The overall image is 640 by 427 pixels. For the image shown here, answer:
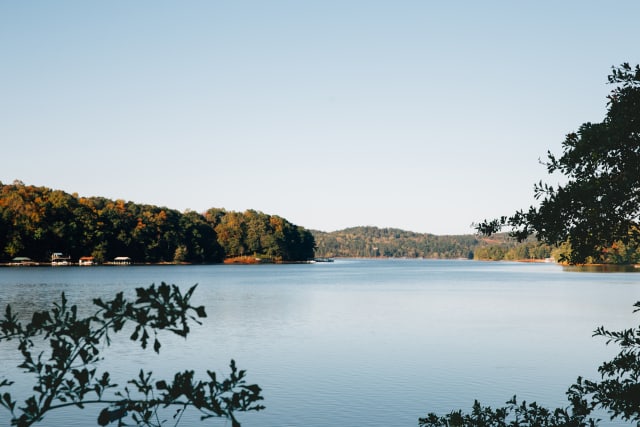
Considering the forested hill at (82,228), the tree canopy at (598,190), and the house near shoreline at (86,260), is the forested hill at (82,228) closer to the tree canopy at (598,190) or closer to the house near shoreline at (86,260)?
the house near shoreline at (86,260)

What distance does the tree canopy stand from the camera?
32.0ft

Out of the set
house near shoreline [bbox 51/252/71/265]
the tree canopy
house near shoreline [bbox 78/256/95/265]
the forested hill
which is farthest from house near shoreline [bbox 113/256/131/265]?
the tree canopy

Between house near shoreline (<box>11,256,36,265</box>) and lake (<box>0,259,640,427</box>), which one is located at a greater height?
house near shoreline (<box>11,256,36,265</box>)

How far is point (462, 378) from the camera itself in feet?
82.3

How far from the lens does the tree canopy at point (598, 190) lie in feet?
32.0

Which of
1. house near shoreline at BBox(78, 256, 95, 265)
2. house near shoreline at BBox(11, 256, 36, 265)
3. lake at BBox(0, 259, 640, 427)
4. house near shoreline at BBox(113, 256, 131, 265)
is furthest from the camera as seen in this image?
house near shoreline at BBox(113, 256, 131, 265)

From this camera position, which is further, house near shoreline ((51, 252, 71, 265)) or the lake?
house near shoreline ((51, 252, 71, 265))

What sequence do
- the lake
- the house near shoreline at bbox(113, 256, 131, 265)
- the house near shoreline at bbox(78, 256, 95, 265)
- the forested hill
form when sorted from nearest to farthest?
the lake, the forested hill, the house near shoreline at bbox(78, 256, 95, 265), the house near shoreline at bbox(113, 256, 131, 265)

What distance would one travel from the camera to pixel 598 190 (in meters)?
9.80

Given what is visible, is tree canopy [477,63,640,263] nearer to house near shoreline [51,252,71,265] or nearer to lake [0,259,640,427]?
lake [0,259,640,427]

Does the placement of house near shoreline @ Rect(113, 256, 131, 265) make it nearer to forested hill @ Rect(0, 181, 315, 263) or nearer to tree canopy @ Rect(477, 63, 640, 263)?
forested hill @ Rect(0, 181, 315, 263)

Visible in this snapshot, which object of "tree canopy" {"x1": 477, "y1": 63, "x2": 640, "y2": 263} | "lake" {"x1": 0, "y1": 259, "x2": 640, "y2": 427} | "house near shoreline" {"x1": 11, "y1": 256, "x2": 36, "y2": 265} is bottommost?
"lake" {"x1": 0, "y1": 259, "x2": 640, "y2": 427}

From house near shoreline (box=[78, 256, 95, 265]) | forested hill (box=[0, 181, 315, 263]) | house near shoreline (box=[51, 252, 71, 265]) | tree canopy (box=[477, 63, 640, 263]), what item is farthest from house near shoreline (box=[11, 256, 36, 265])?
tree canopy (box=[477, 63, 640, 263])

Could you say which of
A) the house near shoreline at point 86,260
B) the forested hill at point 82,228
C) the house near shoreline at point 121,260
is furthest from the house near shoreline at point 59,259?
the house near shoreline at point 121,260
